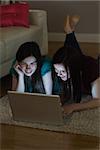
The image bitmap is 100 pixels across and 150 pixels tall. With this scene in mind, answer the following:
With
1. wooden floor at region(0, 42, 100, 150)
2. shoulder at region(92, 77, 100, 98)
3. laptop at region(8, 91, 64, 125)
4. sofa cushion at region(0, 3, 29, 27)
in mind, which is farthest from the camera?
sofa cushion at region(0, 3, 29, 27)

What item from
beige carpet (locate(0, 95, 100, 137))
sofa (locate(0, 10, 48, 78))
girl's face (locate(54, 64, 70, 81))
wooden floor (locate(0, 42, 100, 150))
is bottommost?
wooden floor (locate(0, 42, 100, 150))

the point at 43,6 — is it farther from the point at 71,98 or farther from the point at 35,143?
the point at 35,143

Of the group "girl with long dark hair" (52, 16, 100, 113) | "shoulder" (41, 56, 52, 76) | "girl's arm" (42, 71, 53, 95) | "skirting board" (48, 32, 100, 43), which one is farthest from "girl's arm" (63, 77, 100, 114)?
"skirting board" (48, 32, 100, 43)

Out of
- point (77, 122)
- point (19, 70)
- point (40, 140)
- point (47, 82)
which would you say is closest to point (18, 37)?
point (19, 70)

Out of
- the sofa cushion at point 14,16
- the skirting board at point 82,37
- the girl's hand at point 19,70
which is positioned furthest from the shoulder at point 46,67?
the skirting board at point 82,37

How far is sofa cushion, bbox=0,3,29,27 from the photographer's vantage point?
315cm

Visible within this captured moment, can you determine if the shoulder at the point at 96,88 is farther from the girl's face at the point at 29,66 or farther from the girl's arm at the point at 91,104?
the girl's face at the point at 29,66

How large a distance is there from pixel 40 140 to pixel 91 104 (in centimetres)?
52

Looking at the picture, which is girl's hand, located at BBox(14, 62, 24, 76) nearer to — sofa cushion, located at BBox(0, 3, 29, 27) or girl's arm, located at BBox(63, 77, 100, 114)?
girl's arm, located at BBox(63, 77, 100, 114)

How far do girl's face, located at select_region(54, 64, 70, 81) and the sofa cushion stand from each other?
3.67 feet

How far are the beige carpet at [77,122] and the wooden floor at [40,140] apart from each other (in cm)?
5

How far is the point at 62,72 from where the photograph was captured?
2119 mm

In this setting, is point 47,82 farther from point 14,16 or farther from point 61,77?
point 14,16

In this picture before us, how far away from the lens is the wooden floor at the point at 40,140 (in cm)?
175
